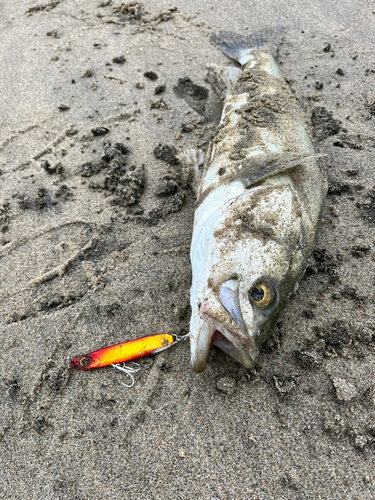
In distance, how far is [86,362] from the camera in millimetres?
2465

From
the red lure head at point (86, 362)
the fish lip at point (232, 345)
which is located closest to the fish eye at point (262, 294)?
the fish lip at point (232, 345)

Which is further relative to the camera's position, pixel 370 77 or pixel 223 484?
pixel 370 77

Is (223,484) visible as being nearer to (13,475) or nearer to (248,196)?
(13,475)

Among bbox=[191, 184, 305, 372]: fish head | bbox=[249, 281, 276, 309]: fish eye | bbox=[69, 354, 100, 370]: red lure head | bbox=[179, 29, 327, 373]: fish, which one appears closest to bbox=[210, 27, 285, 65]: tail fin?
bbox=[179, 29, 327, 373]: fish

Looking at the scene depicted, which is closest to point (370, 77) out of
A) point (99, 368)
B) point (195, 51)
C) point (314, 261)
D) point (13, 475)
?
point (195, 51)

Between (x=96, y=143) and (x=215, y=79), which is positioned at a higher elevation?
(x=215, y=79)

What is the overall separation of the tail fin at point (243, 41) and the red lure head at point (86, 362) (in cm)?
519

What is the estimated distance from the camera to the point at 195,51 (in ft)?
18.7

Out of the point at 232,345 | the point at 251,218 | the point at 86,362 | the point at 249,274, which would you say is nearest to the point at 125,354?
the point at 86,362

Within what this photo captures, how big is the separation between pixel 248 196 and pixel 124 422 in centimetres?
197

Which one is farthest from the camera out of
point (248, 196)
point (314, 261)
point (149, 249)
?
point (149, 249)

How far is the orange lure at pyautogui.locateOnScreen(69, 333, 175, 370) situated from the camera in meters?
2.47

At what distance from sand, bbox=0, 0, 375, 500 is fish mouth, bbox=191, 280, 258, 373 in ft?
1.27

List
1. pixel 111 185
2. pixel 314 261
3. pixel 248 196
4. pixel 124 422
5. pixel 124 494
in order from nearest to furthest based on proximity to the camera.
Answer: pixel 124 494
pixel 124 422
pixel 248 196
pixel 314 261
pixel 111 185
